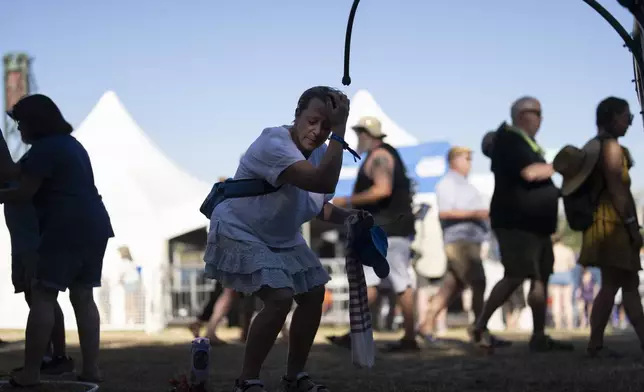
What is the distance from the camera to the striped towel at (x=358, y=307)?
4.48m

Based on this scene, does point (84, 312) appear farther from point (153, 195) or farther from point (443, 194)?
point (153, 195)

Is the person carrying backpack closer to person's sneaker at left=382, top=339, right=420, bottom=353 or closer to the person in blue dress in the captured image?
person's sneaker at left=382, top=339, right=420, bottom=353

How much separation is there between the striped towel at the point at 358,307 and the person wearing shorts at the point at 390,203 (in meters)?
3.31

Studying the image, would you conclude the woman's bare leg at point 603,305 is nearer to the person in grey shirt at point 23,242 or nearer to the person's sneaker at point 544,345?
the person's sneaker at point 544,345

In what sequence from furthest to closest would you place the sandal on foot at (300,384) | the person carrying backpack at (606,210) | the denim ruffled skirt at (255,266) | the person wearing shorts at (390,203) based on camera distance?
the person wearing shorts at (390,203), the person carrying backpack at (606,210), the sandal on foot at (300,384), the denim ruffled skirt at (255,266)

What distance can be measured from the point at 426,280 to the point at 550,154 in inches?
88.1

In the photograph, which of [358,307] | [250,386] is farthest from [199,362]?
[358,307]

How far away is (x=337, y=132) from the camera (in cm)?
414

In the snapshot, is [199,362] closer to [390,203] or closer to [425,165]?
[390,203]

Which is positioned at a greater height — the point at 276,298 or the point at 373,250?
the point at 373,250

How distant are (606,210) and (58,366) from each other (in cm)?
372

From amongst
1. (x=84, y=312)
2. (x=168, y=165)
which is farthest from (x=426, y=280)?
(x=84, y=312)

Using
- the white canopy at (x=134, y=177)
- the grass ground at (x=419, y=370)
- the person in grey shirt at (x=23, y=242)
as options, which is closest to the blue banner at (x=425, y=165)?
the white canopy at (x=134, y=177)

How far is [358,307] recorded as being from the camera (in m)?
4.55
